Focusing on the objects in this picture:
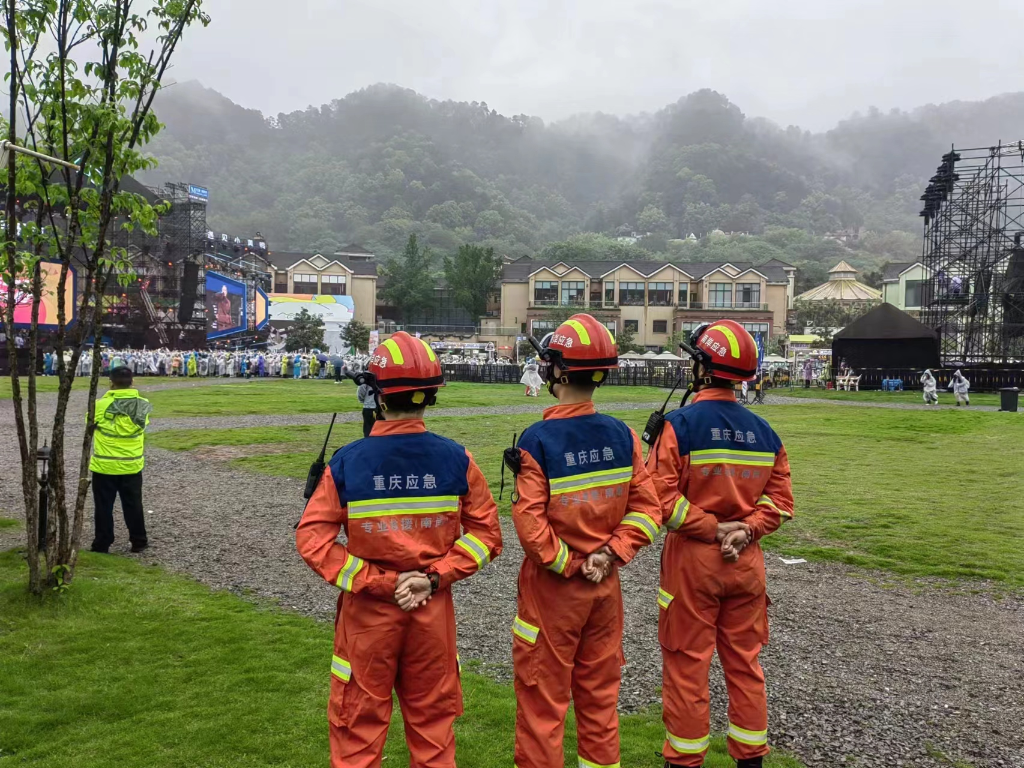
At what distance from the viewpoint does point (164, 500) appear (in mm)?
10914

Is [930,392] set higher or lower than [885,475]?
higher

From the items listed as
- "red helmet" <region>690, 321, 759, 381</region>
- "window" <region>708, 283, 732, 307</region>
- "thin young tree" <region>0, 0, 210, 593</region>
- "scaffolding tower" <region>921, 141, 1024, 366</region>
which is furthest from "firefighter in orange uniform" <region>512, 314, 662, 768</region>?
"window" <region>708, 283, 732, 307</region>

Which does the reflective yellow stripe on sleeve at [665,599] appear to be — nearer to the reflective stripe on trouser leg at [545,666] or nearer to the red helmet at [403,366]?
the reflective stripe on trouser leg at [545,666]

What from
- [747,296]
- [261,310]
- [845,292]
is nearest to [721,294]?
[747,296]

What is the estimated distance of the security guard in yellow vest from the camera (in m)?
8.01

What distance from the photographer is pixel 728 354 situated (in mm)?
4191

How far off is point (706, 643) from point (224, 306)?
56.8 metres

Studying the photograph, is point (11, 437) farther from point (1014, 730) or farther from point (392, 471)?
point (1014, 730)

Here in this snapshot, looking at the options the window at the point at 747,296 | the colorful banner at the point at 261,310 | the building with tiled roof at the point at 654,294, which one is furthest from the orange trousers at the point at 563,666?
the window at the point at 747,296

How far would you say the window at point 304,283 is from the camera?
77375 mm

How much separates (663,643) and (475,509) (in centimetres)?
124

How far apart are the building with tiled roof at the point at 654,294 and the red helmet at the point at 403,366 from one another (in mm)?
67271

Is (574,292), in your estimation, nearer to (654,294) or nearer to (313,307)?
(654,294)

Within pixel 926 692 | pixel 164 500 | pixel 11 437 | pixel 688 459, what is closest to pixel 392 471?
pixel 688 459
